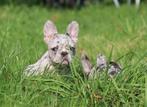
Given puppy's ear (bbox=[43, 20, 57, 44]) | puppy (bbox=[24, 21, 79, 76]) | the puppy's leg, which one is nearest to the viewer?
the puppy's leg

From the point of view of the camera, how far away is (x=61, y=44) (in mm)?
6496

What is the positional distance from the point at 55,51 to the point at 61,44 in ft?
0.33

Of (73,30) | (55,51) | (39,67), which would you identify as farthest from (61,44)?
(73,30)

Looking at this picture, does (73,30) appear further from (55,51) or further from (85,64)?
(85,64)

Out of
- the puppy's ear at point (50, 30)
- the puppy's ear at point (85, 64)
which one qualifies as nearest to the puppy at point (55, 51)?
the puppy's ear at point (50, 30)

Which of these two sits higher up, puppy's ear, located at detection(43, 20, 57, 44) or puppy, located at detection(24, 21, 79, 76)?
puppy's ear, located at detection(43, 20, 57, 44)

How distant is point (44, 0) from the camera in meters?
17.2

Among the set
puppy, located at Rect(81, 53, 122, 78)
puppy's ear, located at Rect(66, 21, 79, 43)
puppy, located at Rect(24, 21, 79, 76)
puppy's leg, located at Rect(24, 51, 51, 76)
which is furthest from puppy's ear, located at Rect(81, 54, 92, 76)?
puppy's ear, located at Rect(66, 21, 79, 43)

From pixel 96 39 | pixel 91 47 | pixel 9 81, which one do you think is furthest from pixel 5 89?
pixel 96 39

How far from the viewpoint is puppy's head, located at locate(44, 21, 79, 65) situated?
20.8 feet

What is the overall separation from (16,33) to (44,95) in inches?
209

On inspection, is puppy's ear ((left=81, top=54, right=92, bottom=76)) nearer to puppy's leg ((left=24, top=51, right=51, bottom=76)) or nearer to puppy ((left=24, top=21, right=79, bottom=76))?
puppy ((left=24, top=21, right=79, bottom=76))

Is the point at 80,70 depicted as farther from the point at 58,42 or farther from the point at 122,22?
the point at 122,22

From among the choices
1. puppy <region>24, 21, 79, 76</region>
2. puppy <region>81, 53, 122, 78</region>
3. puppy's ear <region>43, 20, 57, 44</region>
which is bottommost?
puppy <region>81, 53, 122, 78</region>
